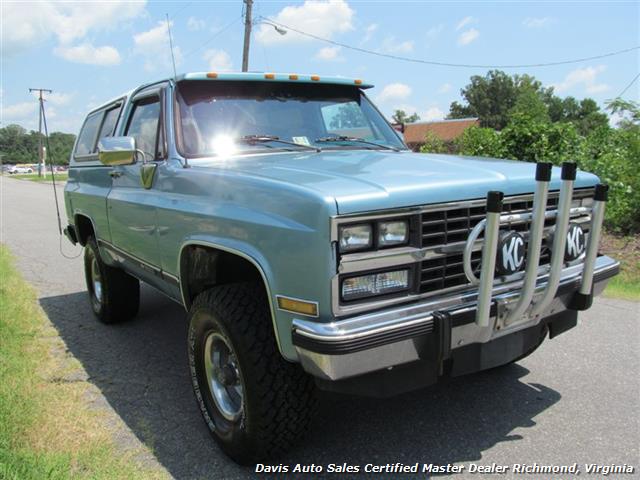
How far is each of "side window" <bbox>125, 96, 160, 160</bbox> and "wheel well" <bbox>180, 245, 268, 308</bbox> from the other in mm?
853

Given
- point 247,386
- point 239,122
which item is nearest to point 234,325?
point 247,386

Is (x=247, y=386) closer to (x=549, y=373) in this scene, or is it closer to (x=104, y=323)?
(x=549, y=373)

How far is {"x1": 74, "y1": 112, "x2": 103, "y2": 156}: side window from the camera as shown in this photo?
5.33 meters

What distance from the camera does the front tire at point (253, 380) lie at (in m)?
2.47

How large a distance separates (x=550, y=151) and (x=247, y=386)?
316 inches

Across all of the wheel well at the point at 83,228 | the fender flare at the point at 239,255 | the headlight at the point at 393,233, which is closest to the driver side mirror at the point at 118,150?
the fender flare at the point at 239,255

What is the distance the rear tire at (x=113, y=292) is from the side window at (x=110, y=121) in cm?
107

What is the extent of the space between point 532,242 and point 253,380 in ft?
4.55

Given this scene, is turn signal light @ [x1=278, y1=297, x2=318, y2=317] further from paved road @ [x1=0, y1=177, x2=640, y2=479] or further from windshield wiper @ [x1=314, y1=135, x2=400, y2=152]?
windshield wiper @ [x1=314, y1=135, x2=400, y2=152]

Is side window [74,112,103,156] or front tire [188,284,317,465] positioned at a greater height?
side window [74,112,103,156]

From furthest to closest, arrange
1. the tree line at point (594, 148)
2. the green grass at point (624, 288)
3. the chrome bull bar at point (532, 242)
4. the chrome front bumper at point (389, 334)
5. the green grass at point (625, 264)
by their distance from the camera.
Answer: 1. the tree line at point (594, 148)
2. the green grass at point (625, 264)
3. the green grass at point (624, 288)
4. the chrome bull bar at point (532, 242)
5. the chrome front bumper at point (389, 334)

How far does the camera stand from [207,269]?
312 centimetres

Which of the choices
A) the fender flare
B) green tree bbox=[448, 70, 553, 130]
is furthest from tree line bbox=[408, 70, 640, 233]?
green tree bbox=[448, 70, 553, 130]

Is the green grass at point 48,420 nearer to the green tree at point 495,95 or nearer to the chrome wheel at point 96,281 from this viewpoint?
the chrome wheel at point 96,281
